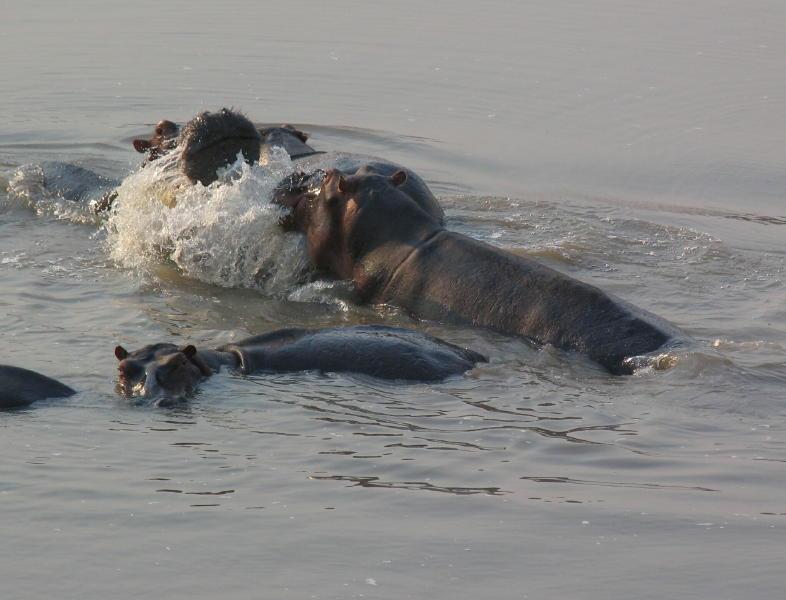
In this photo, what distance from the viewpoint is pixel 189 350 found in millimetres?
6250

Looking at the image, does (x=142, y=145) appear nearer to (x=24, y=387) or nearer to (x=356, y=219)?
(x=356, y=219)

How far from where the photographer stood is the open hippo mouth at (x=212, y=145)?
9.14 metres

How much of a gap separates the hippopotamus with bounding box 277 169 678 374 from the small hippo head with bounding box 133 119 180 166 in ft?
4.05

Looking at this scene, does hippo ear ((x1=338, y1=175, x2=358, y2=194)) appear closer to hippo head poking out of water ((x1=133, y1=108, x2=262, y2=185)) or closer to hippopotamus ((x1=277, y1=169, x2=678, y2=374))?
hippopotamus ((x1=277, y1=169, x2=678, y2=374))

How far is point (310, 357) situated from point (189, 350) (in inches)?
23.8

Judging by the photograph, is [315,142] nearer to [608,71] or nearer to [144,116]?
[144,116]

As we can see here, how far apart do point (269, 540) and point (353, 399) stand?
5.60 feet

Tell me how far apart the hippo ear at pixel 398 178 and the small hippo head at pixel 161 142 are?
6.40 ft

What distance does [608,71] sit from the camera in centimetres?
1327

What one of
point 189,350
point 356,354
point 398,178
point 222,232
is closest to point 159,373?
point 189,350

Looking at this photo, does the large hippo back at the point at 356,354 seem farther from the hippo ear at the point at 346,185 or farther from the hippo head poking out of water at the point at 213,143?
the hippo head poking out of water at the point at 213,143

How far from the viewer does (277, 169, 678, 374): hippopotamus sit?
706cm

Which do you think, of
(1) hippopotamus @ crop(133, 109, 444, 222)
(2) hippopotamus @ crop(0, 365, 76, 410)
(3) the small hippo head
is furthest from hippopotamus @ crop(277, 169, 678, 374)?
(2) hippopotamus @ crop(0, 365, 76, 410)

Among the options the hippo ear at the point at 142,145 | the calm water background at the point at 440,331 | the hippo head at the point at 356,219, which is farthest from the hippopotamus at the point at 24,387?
the hippo ear at the point at 142,145
